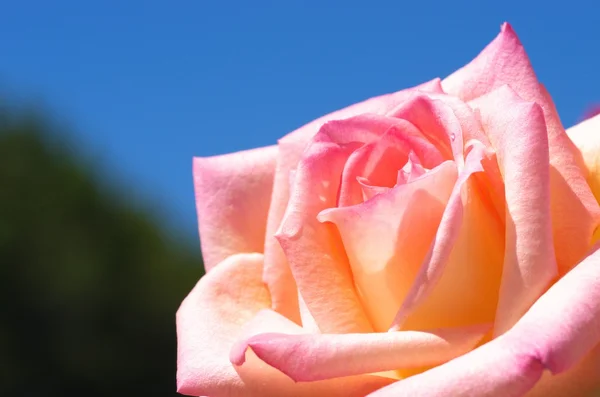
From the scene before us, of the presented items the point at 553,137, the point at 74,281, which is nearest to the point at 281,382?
the point at 553,137

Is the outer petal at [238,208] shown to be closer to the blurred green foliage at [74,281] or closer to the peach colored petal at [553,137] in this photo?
the peach colored petal at [553,137]

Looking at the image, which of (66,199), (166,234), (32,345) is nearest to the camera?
(32,345)

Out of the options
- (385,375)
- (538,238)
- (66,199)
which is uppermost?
(66,199)

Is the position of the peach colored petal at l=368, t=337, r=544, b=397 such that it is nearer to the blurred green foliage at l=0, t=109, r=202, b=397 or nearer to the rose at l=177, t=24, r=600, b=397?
the rose at l=177, t=24, r=600, b=397

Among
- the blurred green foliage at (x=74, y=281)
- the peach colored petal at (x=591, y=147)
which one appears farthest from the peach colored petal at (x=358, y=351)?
the blurred green foliage at (x=74, y=281)

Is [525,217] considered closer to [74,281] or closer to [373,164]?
[373,164]

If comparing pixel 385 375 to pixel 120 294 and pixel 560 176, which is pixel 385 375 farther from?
pixel 120 294

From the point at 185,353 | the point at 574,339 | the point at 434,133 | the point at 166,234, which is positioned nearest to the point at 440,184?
the point at 434,133
